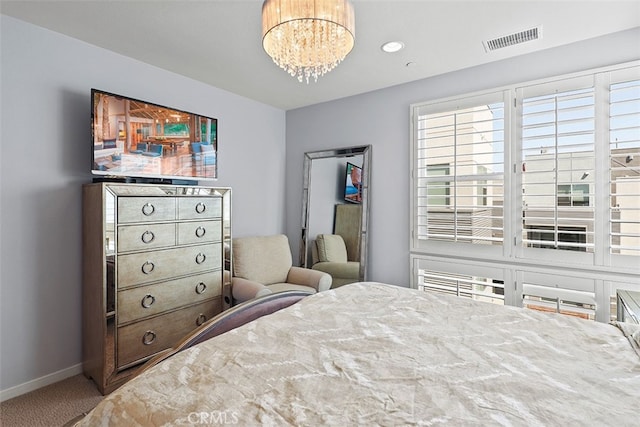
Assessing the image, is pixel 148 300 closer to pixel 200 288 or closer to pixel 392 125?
pixel 200 288

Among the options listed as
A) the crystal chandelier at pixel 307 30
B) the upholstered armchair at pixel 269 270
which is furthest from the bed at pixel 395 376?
the upholstered armchair at pixel 269 270

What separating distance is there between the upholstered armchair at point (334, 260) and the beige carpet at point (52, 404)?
7.61ft

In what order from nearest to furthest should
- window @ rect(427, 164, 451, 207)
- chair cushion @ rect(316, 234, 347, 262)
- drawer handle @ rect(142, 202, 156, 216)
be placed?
drawer handle @ rect(142, 202, 156, 216)
window @ rect(427, 164, 451, 207)
chair cushion @ rect(316, 234, 347, 262)

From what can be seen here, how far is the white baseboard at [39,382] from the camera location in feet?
7.32

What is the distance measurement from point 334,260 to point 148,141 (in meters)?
2.23

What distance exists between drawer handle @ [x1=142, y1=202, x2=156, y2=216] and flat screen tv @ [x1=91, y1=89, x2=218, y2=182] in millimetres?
297

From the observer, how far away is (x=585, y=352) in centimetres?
128

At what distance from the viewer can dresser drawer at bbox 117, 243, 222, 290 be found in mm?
2387

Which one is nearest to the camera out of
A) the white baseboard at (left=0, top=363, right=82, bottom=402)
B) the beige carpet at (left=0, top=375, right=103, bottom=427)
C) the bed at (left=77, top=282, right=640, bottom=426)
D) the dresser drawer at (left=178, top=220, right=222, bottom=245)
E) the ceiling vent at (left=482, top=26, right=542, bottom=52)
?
the bed at (left=77, top=282, right=640, bottom=426)

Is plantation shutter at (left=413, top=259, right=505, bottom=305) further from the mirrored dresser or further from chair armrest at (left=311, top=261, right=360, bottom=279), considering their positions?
the mirrored dresser

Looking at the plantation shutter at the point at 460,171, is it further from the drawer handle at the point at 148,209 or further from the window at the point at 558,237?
the drawer handle at the point at 148,209

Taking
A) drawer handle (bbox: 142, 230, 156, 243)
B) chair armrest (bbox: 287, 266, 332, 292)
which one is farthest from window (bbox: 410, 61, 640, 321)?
drawer handle (bbox: 142, 230, 156, 243)

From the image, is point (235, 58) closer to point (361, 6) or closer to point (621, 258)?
point (361, 6)

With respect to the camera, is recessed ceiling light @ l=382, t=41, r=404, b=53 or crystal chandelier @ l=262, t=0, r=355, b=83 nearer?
crystal chandelier @ l=262, t=0, r=355, b=83
